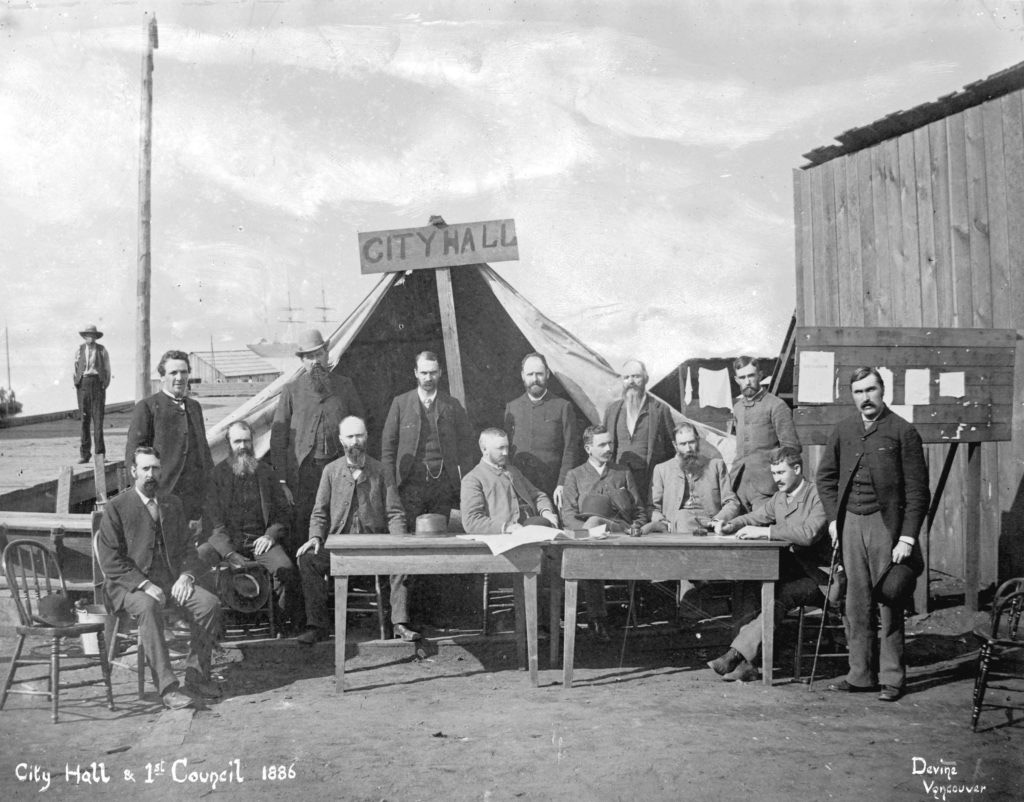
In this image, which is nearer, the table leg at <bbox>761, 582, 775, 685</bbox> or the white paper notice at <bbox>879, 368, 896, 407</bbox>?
the table leg at <bbox>761, 582, 775, 685</bbox>

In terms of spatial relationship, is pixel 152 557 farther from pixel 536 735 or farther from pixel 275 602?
pixel 536 735

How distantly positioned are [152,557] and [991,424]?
4893 millimetres

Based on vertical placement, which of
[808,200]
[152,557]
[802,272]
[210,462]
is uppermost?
[808,200]

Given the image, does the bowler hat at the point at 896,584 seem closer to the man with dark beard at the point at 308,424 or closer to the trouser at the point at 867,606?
the trouser at the point at 867,606

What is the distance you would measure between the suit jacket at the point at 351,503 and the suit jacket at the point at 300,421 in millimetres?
556

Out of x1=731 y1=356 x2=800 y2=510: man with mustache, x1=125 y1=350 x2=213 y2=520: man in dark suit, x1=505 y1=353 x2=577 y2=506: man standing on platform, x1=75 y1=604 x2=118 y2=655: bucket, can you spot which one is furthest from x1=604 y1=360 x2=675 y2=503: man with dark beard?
x1=75 y1=604 x2=118 y2=655: bucket

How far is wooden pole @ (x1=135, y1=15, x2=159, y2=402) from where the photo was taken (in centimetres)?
673

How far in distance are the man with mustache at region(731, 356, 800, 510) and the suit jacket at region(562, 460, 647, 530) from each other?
703 millimetres

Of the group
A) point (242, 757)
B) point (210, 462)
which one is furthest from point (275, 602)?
point (242, 757)

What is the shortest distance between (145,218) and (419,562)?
5.78 metres

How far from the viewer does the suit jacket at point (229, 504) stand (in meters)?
5.80

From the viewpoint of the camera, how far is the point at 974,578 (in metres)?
5.99

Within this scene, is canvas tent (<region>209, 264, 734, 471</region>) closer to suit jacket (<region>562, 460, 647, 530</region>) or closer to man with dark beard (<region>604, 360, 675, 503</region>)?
man with dark beard (<region>604, 360, 675, 503</region>)

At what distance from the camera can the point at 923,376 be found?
589cm
